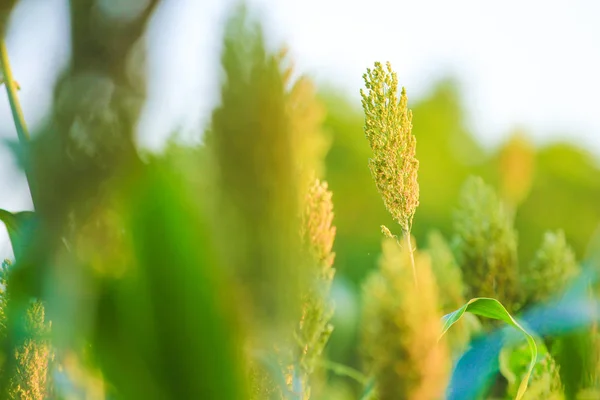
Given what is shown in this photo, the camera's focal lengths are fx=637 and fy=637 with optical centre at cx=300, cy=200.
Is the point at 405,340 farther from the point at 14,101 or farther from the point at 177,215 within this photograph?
the point at 14,101

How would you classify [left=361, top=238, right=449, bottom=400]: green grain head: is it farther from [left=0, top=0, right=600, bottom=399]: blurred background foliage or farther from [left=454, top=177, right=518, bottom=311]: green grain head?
Answer: [left=454, top=177, right=518, bottom=311]: green grain head

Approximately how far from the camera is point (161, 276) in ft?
0.47

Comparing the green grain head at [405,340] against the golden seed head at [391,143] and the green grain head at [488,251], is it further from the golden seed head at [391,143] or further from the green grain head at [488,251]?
the green grain head at [488,251]

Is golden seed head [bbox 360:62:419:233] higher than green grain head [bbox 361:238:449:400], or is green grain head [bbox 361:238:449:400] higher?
golden seed head [bbox 360:62:419:233]

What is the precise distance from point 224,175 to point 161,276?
0.03 meters

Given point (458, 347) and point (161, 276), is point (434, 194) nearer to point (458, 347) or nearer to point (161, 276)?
point (458, 347)

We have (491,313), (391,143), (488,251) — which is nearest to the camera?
(391,143)

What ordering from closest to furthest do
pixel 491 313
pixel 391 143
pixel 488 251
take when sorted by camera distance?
pixel 391 143, pixel 491 313, pixel 488 251

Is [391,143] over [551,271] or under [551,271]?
over

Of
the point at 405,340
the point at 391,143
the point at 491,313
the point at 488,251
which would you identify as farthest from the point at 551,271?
the point at 405,340

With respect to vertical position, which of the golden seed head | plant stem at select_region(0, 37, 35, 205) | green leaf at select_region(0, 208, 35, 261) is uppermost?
the golden seed head

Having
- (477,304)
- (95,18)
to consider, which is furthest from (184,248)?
(477,304)

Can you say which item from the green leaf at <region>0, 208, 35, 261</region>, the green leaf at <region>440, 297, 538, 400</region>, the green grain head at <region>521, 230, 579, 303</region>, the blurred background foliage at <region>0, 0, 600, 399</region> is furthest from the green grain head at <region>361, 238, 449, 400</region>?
the green grain head at <region>521, 230, 579, 303</region>

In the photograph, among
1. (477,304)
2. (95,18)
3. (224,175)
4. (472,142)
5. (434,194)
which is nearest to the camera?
(224,175)
